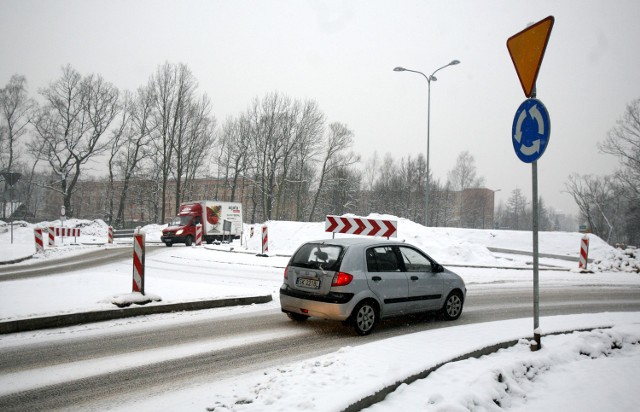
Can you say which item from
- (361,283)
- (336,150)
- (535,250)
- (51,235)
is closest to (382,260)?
(361,283)

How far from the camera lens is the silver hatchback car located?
21.9 feet

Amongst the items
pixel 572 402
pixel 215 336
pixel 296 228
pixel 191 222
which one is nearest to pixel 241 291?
pixel 215 336

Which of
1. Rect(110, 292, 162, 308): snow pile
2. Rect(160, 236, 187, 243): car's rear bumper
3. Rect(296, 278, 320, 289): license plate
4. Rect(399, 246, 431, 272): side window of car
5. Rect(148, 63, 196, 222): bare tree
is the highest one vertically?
Rect(148, 63, 196, 222): bare tree

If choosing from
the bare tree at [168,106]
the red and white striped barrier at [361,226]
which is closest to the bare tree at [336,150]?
the bare tree at [168,106]

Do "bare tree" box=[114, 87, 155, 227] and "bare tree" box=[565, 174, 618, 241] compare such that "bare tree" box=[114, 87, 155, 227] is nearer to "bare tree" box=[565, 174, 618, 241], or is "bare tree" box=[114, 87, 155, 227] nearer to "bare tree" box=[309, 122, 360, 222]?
"bare tree" box=[309, 122, 360, 222]

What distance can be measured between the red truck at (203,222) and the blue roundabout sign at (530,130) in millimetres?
23408

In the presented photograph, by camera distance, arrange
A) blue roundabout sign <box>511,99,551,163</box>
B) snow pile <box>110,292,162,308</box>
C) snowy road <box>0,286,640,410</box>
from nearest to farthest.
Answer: snowy road <box>0,286,640,410</box> → blue roundabout sign <box>511,99,551,163</box> → snow pile <box>110,292,162,308</box>

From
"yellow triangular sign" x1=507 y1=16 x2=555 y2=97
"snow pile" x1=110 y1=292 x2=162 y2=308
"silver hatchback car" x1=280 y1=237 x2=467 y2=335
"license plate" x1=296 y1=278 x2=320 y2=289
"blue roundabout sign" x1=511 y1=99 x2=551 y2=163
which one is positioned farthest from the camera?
"snow pile" x1=110 y1=292 x2=162 y2=308

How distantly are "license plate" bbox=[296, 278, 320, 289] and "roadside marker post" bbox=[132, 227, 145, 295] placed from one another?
316cm

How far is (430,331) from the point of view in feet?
22.4

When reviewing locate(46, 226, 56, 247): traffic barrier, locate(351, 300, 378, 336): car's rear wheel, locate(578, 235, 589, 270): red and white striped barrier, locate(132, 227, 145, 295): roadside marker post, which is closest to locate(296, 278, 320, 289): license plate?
locate(351, 300, 378, 336): car's rear wheel

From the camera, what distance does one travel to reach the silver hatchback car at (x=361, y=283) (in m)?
A: 6.68

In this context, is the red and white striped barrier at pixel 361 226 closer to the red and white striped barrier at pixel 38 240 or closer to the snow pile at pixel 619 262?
the snow pile at pixel 619 262

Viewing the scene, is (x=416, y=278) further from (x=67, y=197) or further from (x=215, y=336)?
(x=67, y=197)
